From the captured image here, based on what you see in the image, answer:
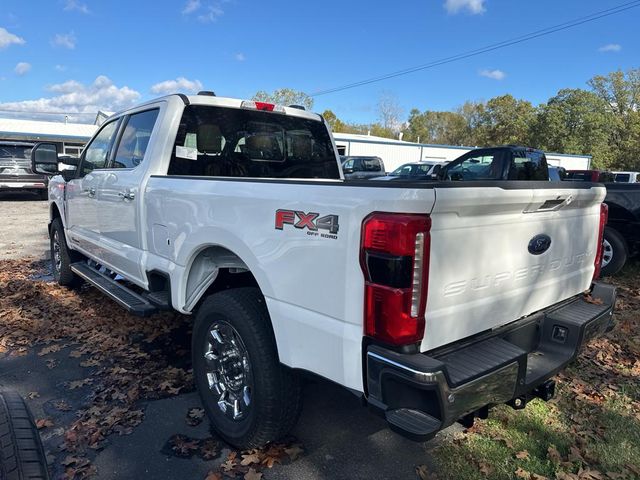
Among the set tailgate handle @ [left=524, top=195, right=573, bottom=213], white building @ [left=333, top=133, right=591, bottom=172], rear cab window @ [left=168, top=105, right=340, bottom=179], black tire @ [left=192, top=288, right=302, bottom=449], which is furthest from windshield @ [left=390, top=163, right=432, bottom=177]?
black tire @ [left=192, top=288, right=302, bottom=449]

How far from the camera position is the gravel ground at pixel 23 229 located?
9.03 metres

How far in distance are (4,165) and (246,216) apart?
17.5 metres

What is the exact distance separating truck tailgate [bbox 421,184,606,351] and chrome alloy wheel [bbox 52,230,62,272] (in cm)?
556

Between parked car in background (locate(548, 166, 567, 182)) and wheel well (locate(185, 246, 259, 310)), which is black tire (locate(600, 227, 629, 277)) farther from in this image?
parked car in background (locate(548, 166, 567, 182))

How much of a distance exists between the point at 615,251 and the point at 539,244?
4984 mm

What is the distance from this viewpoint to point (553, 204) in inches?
104

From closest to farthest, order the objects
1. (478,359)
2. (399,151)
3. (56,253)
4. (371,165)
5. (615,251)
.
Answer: (478,359), (56,253), (615,251), (371,165), (399,151)

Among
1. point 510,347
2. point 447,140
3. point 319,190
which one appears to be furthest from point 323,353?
point 447,140

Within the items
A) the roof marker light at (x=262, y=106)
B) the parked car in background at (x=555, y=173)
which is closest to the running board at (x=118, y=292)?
the roof marker light at (x=262, y=106)

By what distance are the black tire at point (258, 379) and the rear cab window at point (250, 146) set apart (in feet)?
5.15

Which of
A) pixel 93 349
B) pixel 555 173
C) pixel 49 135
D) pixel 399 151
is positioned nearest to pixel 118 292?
pixel 93 349

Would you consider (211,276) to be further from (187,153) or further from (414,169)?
(414,169)

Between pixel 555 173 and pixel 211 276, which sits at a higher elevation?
pixel 555 173

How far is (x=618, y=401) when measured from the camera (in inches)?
142
